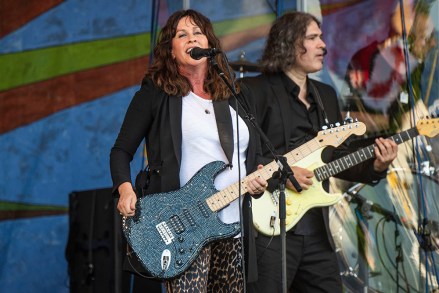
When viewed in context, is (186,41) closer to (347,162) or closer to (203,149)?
(203,149)

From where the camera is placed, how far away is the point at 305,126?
4.76 m

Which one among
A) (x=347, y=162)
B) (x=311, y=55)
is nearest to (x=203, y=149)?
(x=347, y=162)

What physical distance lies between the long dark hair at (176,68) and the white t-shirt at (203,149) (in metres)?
0.10

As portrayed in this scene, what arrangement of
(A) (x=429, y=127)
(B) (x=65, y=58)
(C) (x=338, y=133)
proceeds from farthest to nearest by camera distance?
(B) (x=65, y=58)
(A) (x=429, y=127)
(C) (x=338, y=133)

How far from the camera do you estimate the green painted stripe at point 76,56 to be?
582cm

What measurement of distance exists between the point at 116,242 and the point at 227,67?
1.68 meters

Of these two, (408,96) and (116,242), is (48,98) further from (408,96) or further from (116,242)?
(408,96)

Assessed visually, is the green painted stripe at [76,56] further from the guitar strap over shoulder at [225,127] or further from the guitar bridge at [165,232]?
the guitar bridge at [165,232]

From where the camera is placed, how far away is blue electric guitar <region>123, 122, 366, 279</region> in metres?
3.77

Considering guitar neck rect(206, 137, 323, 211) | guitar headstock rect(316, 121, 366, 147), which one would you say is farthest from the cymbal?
guitar neck rect(206, 137, 323, 211)

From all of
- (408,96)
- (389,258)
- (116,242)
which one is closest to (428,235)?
(389,258)

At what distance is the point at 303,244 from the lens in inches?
181

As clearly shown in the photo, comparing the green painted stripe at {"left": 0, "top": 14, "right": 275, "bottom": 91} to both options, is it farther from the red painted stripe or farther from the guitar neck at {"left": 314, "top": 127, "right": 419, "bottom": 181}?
the guitar neck at {"left": 314, "top": 127, "right": 419, "bottom": 181}

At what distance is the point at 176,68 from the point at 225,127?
40 cm
